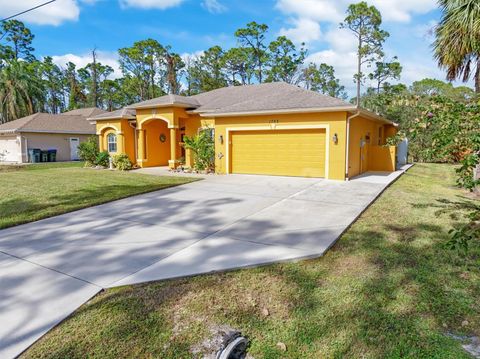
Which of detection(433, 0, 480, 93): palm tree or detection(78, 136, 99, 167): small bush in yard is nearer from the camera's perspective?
detection(433, 0, 480, 93): palm tree

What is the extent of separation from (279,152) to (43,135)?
21445 mm

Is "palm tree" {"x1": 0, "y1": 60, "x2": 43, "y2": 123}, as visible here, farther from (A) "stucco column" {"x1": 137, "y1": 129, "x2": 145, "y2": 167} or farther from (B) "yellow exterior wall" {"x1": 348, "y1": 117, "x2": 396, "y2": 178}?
(B) "yellow exterior wall" {"x1": 348, "y1": 117, "x2": 396, "y2": 178}

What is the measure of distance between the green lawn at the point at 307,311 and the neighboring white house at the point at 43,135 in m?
26.2

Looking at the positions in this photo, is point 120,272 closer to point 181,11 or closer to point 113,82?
point 181,11

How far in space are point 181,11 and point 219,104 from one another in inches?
188

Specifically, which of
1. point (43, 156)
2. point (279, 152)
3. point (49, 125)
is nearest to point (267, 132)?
point (279, 152)

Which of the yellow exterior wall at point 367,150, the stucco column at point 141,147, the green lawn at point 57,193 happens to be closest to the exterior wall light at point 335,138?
the yellow exterior wall at point 367,150

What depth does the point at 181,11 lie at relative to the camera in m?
15.3

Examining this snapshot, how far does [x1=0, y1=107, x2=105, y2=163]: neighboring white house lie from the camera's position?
2475 centimetres

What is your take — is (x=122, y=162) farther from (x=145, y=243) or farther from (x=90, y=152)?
(x=145, y=243)

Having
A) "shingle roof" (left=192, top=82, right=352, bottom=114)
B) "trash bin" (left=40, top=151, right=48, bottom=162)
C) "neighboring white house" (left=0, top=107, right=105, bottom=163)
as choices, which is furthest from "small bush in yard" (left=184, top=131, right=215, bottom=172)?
"neighboring white house" (left=0, top=107, right=105, bottom=163)

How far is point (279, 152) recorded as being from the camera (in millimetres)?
13602

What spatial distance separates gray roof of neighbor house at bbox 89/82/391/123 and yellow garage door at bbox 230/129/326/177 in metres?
1.00

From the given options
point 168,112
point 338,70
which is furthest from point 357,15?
point 168,112
